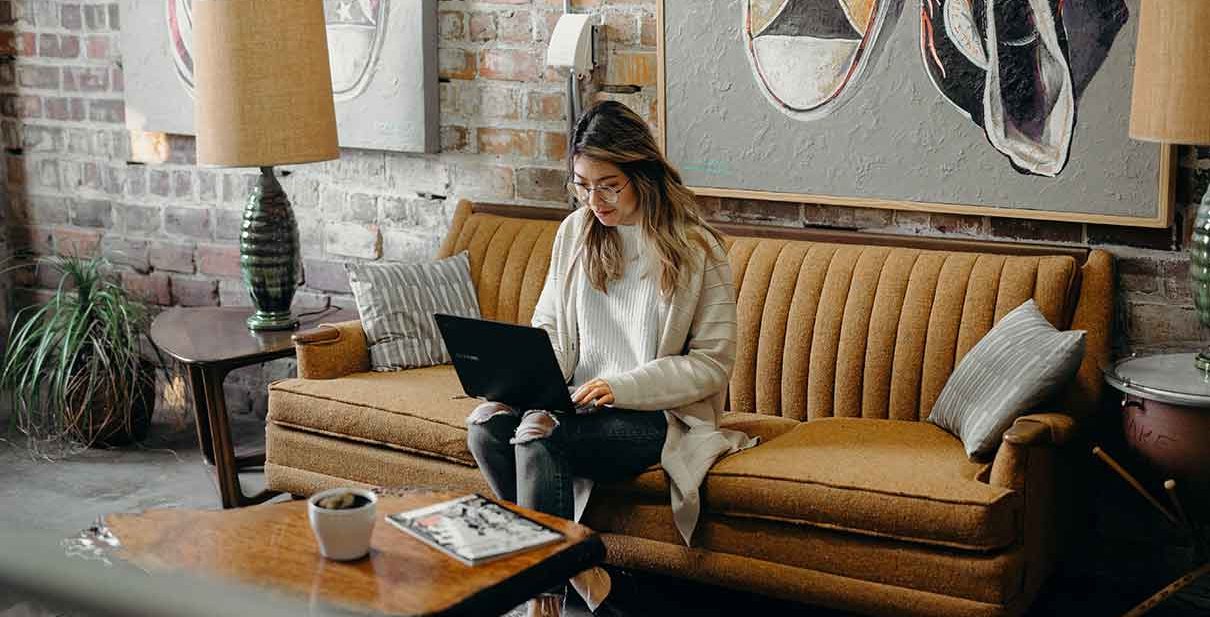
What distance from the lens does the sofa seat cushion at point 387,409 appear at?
3.19 metres

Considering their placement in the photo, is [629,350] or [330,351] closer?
[629,350]

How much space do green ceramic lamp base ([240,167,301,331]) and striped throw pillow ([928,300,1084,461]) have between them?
189cm

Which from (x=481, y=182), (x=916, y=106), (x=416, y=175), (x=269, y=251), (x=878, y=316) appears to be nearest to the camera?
(x=878, y=316)

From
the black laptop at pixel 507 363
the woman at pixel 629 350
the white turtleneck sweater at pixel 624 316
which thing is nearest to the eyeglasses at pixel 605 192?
the woman at pixel 629 350

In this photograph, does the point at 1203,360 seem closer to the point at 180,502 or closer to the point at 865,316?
the point at 865,316

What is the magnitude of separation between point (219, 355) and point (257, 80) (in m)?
0.76

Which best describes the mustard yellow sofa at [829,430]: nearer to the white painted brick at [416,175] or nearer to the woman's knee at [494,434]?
the woman's knee at [494,434]

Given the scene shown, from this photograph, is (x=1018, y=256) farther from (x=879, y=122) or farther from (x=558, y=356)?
(x=558, y=356)

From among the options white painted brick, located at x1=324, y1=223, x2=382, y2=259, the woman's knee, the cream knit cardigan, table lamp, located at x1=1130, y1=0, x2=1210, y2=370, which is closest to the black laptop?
the woman's knee

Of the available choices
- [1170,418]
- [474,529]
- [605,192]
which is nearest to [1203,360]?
[1170,418]

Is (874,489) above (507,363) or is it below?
below

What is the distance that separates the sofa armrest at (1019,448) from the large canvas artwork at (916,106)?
74 centimetres

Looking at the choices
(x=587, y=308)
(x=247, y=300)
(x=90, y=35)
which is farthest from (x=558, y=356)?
(x=90, y=35)

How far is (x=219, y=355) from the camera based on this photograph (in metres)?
3.53
